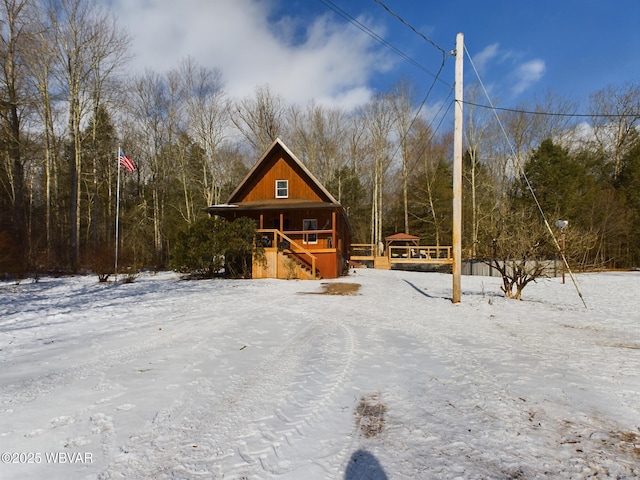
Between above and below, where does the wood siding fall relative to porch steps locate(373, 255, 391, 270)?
above

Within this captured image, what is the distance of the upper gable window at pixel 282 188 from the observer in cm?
1923

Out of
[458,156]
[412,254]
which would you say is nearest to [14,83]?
[458,156]

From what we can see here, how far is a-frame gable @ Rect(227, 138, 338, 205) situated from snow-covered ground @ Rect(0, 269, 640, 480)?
41.7ft

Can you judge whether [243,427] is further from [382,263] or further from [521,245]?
[382,263]

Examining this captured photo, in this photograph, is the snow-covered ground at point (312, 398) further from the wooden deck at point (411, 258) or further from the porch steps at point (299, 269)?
the wooden deck at point (411, 258)

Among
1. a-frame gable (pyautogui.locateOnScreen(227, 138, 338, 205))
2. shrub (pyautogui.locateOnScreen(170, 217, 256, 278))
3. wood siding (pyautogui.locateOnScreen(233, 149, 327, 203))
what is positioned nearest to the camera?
shrub (pyautogui.locateOnScreen(170, 217, 256, 278))

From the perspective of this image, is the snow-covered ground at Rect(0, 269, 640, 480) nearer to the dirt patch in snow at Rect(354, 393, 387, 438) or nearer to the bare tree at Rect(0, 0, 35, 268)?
the dirt patch in snow at Rect(354, 393, 387, 438)

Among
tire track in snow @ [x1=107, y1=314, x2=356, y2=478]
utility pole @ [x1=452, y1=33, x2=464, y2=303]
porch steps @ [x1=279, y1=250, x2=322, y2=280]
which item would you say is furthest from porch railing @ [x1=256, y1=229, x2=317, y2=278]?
tire track in snow @ [x1=107, y1=314, x2=356, y2=478]

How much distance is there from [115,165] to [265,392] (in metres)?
32.4

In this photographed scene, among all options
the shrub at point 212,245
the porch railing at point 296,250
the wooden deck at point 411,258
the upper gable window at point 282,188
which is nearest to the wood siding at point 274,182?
the upper gable window at point 282,188

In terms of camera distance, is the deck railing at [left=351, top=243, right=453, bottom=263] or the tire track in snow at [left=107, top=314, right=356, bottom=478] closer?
the tire track in snow at [left=107, top=314, right=356, bottom=478]

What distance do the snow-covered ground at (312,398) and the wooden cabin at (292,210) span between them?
32.4ft

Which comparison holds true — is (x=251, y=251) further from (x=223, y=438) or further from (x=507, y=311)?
(x=223, y=438)

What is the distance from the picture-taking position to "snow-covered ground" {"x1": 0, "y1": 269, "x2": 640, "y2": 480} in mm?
2330
